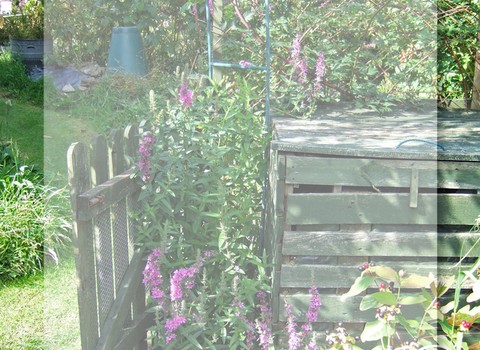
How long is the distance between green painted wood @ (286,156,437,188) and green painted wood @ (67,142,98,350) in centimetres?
91

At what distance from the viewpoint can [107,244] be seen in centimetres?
222

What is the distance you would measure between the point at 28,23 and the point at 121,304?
7243 mm

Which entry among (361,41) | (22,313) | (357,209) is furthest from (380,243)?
(22,313)

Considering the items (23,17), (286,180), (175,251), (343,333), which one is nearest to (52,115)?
(23,17)

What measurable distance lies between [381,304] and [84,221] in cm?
130

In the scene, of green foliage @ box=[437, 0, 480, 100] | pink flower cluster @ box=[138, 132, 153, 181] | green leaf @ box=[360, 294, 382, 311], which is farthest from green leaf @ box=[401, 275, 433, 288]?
green foliage @ box=[437, 0, 480, 100]

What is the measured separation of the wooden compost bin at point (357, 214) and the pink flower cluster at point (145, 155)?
60cm

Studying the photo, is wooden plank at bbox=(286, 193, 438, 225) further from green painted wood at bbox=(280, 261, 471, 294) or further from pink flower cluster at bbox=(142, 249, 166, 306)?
pink flower cluster at bbox=(142, 249, 166, 306)

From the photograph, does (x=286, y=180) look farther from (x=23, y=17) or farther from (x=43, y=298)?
(x=23, y=17)

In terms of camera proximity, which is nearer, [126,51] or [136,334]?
[136,334]

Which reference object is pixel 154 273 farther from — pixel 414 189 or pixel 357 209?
pixel 414 189

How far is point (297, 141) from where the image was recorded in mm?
2305

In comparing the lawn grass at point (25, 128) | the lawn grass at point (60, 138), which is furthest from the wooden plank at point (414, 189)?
the lawn grass at point (25, 128)

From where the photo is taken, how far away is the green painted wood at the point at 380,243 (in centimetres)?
226
